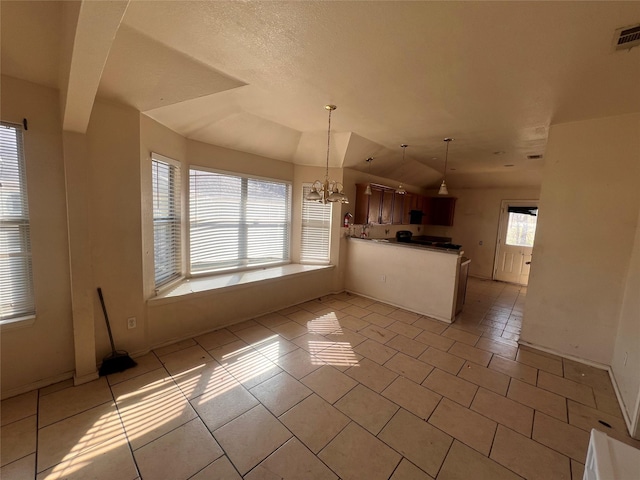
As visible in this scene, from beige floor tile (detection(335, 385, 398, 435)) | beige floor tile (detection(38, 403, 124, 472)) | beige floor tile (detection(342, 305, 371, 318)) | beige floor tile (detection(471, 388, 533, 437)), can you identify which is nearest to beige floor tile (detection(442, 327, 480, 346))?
beige floor tile (detection(471, 388, 533, 437))

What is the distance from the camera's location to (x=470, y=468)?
163 centimetres

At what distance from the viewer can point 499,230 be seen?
6555mm

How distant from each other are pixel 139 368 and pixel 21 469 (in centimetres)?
99

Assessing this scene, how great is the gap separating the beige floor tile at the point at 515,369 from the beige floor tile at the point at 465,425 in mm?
898

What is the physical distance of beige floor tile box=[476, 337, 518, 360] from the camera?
119 inches

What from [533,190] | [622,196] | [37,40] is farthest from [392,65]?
[533,190]

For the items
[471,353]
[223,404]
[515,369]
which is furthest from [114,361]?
[515,369]

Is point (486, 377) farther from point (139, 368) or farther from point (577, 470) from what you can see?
point (139, 368)

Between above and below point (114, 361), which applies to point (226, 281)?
above

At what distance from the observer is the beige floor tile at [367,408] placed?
1.96m

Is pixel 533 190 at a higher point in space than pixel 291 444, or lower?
higher

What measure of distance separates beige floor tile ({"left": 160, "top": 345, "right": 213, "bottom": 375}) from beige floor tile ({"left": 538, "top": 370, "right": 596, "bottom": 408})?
3.41 metres

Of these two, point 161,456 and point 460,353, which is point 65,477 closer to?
point 161,456

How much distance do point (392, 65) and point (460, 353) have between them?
120 inches
